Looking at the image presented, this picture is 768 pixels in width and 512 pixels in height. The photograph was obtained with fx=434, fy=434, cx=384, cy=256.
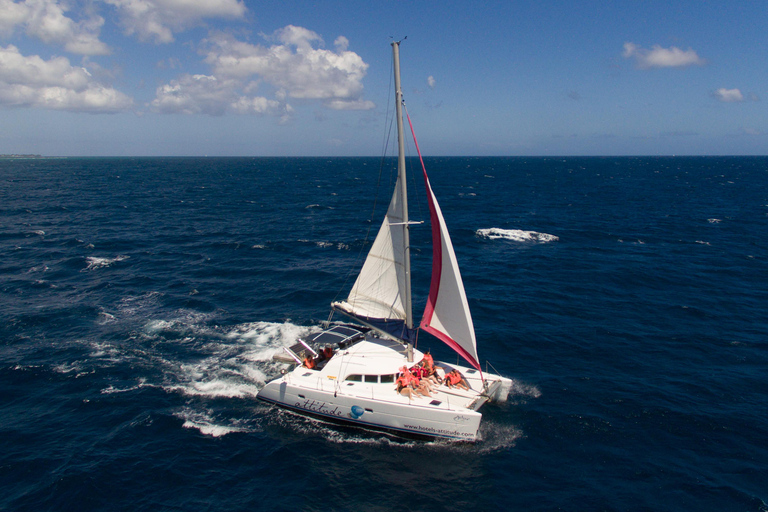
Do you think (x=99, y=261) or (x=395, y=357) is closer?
(x=395, y=357)

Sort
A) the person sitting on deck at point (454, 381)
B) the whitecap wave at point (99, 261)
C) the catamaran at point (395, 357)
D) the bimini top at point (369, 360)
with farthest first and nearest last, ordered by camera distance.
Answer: the whitecap wave at point (99, 261)
the bimini top at point (369, 360)
the person sitting on deck at point (454, 381)
the catamaran at point (395, 357)

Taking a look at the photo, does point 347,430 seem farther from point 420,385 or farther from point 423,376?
point 423,376

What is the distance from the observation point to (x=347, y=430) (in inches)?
925

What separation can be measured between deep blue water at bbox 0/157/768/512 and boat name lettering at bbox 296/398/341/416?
1045 millimetres

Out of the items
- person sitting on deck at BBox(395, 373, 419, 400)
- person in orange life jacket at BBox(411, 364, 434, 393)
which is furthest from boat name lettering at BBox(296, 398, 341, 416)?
person in orange life jacket at BBox(411, 364, 434, 393)

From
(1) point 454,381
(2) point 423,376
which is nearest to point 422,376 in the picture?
(2) point 423,376

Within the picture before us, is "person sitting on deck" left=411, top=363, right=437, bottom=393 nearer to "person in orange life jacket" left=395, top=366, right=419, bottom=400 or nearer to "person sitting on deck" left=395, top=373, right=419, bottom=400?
"person in orange life jacket" left=395, top=366, right=419, bottom=400

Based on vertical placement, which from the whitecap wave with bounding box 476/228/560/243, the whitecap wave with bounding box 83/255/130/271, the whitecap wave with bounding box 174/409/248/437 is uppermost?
the whitecap wave with bounding box 476/228/560/243

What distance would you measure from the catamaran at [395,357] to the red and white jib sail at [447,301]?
57 mm

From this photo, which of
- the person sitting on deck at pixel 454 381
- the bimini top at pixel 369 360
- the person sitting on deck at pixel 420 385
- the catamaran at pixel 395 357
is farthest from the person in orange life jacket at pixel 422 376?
the person sitting on deck at pixel 454 381

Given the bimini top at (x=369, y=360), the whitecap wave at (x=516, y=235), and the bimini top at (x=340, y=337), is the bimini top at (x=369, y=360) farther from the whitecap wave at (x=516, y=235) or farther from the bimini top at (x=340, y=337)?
the whitecap wave at (x=516, y=235)

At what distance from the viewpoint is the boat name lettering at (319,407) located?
76.4ft

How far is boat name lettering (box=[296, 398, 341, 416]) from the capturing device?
2328cm

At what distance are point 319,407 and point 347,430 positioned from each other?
1954mm
